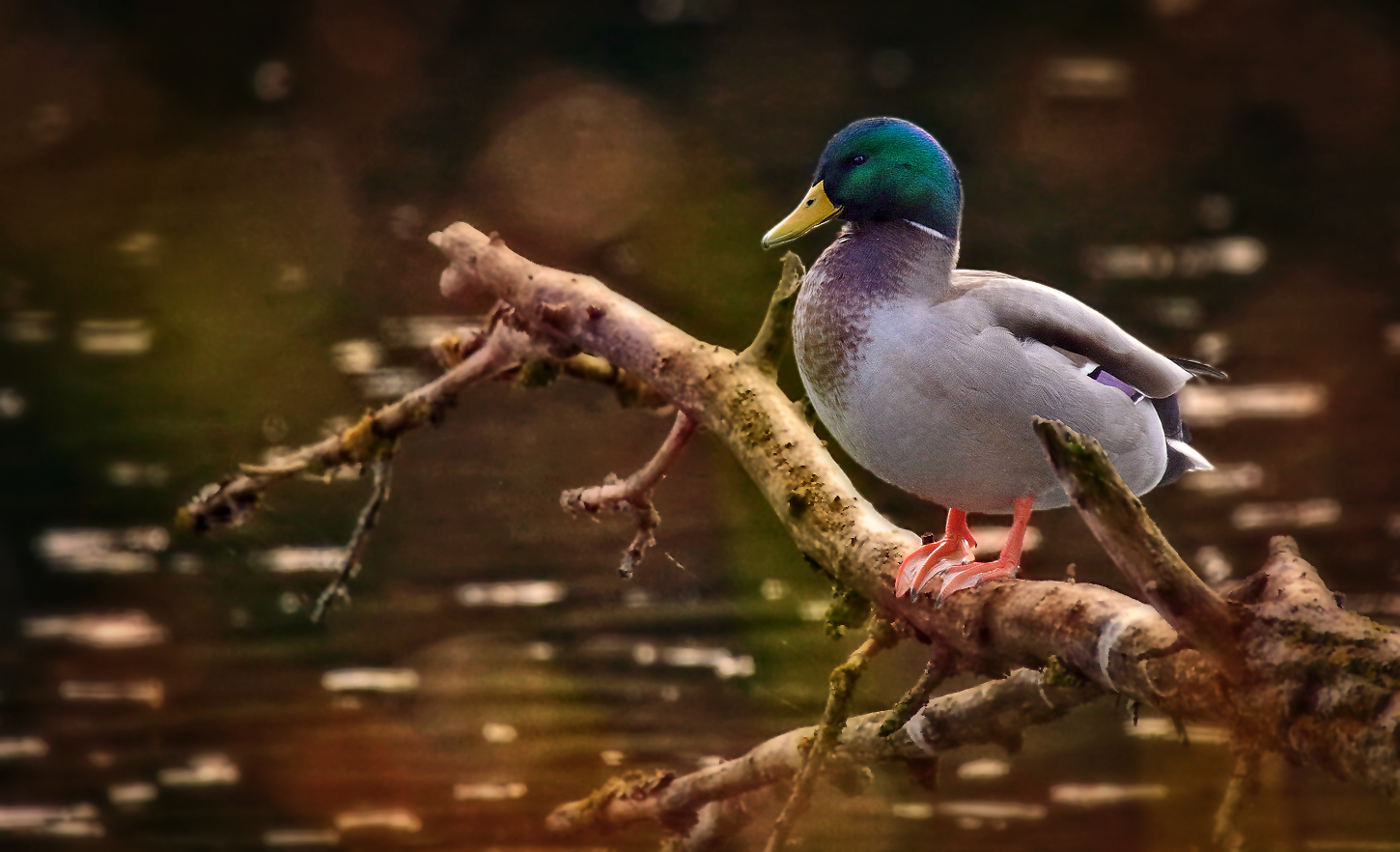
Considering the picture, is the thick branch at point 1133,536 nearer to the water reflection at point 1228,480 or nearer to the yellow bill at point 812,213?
the yellow bill at point 812,213

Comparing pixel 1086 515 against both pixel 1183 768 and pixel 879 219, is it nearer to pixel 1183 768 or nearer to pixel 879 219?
pixel 879 219

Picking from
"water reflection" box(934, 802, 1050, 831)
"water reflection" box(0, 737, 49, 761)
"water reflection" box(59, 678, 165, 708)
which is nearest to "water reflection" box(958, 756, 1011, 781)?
"water reflection" box(934, 802, 1050, 831)

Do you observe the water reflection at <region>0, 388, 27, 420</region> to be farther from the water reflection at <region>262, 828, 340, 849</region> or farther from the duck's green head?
the duck's green head

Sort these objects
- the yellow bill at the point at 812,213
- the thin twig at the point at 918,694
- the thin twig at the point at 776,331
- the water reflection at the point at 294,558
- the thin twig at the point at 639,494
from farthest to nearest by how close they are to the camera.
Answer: the water reflection at the point at 294,558
the thin twig at the point at 639,494
the thin twig at the point at 776,331
the yellow bill at the point at 812,213
the thin twig at the point at 918,694

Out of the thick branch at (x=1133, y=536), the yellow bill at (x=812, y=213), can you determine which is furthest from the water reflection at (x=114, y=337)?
the thick branch at (x=1133, y=536)

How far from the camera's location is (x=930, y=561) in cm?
88

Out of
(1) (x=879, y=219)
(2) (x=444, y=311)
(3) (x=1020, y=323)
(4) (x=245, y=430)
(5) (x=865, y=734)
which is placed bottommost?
(5) (x=865, y=734)

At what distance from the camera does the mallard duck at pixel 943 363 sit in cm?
82

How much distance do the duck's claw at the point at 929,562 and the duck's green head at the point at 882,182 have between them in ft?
0.77

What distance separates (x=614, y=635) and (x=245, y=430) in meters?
0.99

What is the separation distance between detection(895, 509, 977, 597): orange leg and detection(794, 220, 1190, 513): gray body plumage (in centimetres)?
3

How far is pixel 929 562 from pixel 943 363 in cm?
16

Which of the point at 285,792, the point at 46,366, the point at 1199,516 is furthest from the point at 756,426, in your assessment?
the point at 46,366

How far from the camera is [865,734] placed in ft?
3.32
